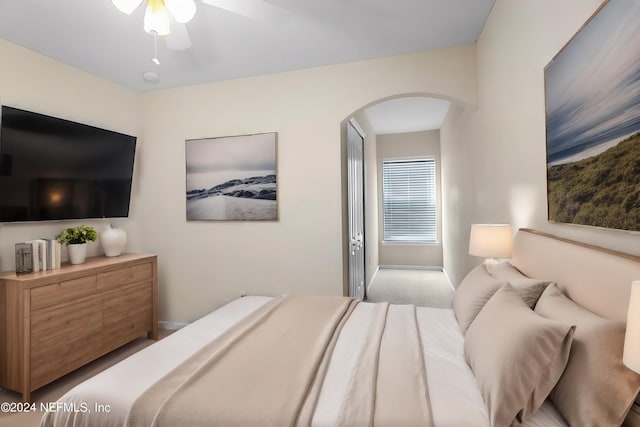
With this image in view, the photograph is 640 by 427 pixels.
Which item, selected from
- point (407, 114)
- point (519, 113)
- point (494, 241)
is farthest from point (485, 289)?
point (407, 114)

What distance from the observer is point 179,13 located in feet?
5.49

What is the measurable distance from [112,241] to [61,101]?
1.40m

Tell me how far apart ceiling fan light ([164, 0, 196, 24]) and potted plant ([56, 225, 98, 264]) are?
2191mm

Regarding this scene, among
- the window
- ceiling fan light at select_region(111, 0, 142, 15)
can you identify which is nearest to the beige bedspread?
ceiling fan light at select_region(111, 0, 142, 15)

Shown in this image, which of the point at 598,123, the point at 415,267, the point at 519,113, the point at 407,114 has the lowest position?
the point at 415,267

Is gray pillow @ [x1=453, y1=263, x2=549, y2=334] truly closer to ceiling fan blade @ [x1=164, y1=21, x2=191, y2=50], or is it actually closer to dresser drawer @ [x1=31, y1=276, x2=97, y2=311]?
ceiling fan blade @ [x1=164, y1=21, x2=191, y2=50]

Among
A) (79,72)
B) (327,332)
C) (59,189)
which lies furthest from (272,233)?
(79,72)

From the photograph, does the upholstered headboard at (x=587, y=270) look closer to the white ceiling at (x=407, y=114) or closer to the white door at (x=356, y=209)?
the white door at (x=356, y=209)

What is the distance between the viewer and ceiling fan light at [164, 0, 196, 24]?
1616mm

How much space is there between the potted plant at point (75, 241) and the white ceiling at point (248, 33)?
5.21 feet

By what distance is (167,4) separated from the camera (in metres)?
1.66

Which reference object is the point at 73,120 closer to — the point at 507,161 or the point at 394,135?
the point at 507,161

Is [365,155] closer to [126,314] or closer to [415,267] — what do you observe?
[415,267]

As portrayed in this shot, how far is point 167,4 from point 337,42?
56.4 inches
